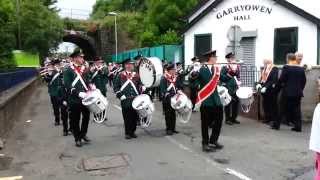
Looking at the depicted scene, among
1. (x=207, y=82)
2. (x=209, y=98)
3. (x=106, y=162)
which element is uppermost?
(x=207, y=82)

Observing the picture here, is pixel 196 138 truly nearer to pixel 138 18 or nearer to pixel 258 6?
pixel 258 6

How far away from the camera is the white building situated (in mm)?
21828

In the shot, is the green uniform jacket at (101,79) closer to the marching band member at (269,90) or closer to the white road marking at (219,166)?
the white road marking at (219,166)

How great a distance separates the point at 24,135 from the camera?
14750mm

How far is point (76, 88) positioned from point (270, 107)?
581 cm

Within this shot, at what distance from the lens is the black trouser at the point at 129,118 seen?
42.7 ft

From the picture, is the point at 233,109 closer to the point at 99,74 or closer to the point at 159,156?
the point at 99,74

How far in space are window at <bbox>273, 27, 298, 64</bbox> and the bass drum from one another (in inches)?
421

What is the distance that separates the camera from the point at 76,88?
11992 mm

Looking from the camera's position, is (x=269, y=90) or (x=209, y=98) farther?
(x=269, y=90)

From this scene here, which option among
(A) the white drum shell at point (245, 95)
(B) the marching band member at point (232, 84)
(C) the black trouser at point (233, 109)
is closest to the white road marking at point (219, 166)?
(B) the marching band member at point (232, 84)

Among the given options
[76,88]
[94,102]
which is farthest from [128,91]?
[76,88]

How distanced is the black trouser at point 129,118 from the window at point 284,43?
1123 cm

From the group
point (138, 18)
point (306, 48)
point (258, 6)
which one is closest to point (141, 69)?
point (306, 48)
